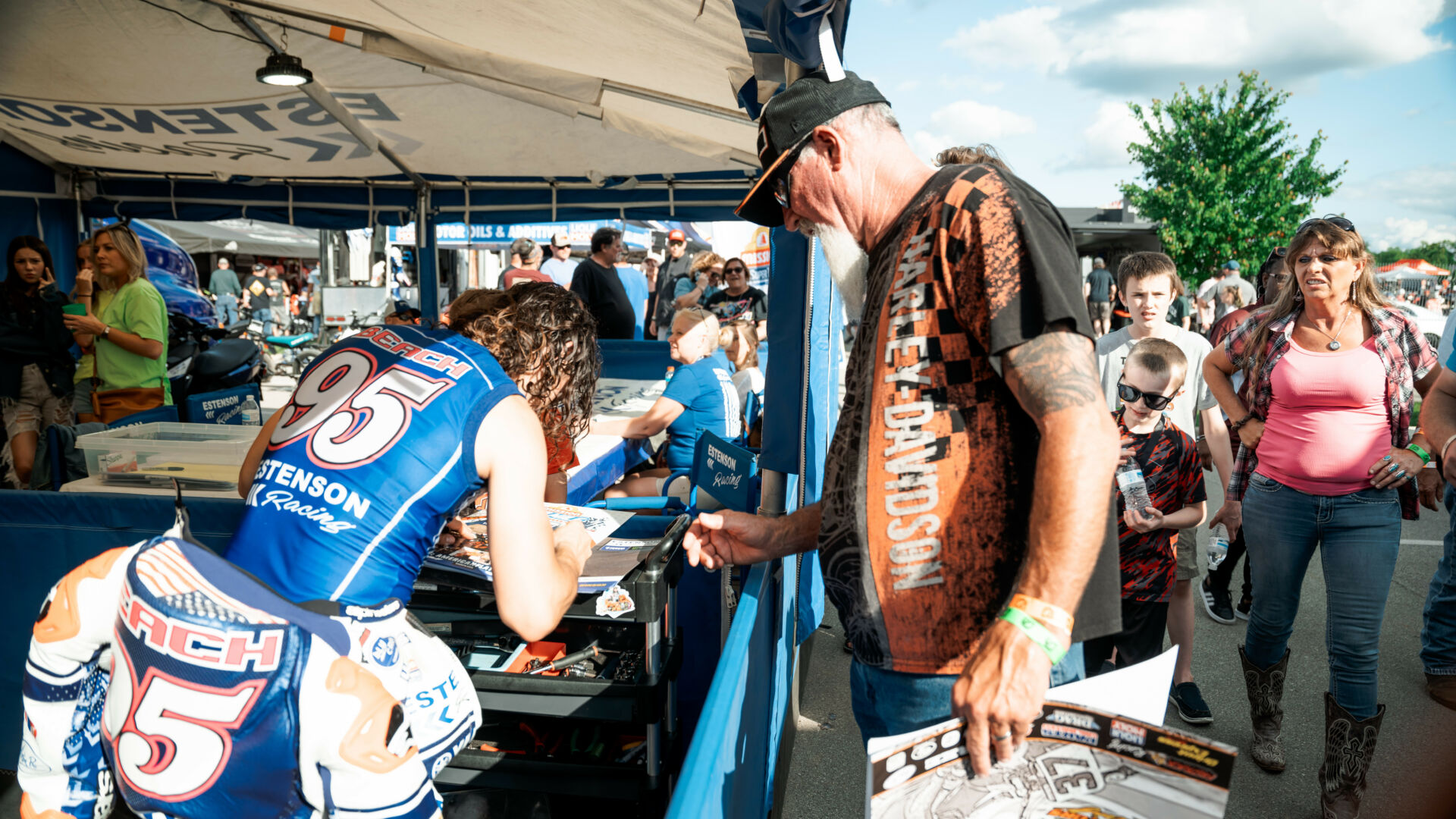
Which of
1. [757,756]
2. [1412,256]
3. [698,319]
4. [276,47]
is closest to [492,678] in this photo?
[757,756]

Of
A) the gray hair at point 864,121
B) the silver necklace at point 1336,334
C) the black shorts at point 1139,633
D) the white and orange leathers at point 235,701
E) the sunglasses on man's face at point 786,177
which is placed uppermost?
the gray hair at point 864,121

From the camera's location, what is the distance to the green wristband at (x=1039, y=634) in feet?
3.48

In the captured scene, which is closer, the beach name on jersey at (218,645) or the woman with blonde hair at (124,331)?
the beach name on jersey at (218,645)

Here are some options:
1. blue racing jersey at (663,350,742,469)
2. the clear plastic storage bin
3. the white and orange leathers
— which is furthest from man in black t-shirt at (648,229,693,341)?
the white and orange leathers

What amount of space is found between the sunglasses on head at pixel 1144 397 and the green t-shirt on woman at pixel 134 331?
527 cm

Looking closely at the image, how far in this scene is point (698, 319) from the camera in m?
4.62

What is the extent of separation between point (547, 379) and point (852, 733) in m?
2.30

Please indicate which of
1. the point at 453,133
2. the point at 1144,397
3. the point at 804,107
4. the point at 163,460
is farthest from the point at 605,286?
the point at 804,107

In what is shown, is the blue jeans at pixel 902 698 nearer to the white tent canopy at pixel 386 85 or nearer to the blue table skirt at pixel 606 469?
the white tent canopy at pixel 386 85

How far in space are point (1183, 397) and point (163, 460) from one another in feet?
13.3

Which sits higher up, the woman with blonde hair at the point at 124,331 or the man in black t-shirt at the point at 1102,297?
the man in black t-shirt at the point at 1102,297

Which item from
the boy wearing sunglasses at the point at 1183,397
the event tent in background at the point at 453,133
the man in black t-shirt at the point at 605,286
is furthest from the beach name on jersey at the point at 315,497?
the man in black t-shirt at the point at 605,286

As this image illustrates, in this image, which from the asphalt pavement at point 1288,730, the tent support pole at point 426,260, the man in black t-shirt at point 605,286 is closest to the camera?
the asphalt pavement at point 1288,730

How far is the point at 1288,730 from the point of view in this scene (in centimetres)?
343
